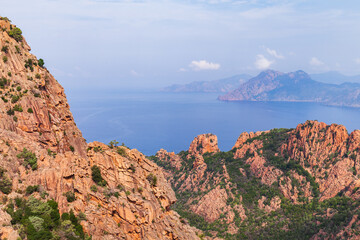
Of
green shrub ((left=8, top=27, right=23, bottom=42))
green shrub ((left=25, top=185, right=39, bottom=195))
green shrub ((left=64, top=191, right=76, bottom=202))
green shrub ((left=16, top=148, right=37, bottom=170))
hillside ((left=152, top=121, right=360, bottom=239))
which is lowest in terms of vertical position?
hillside ((left=152, top=121, right=360, bottom=239))

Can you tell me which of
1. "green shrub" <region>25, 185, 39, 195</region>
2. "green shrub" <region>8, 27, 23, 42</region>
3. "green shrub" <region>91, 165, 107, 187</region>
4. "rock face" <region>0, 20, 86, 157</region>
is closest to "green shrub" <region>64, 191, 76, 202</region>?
"green shrub" <region>25, 185, 39, 195</region>

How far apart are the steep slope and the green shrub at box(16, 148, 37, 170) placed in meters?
0.11

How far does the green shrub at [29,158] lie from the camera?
1400 inches

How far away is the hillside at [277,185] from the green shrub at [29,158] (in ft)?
238

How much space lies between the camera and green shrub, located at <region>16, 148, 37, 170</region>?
35.6 m

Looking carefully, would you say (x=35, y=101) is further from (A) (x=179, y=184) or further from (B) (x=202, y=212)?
(A) (x=179, y=184)

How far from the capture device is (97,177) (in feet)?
138

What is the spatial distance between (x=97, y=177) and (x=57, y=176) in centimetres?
702

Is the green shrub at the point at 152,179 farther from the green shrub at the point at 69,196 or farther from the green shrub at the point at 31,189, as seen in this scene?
the green shrub at the point at 31,189

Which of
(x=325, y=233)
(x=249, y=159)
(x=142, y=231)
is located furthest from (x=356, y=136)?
(x=142, y=231)

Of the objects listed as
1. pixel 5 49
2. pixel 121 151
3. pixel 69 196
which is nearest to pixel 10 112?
pixel 5 49

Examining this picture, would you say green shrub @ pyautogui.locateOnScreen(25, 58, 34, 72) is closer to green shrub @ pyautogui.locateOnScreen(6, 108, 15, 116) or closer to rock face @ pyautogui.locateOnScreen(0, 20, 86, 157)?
rock face @ pyautogui.locateOnScreen(0, 20, 86, 157)

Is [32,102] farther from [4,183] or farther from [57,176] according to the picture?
[4,183]

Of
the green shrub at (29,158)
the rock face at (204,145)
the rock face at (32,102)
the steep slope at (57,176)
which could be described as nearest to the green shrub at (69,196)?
the steep slope at (57,176)
